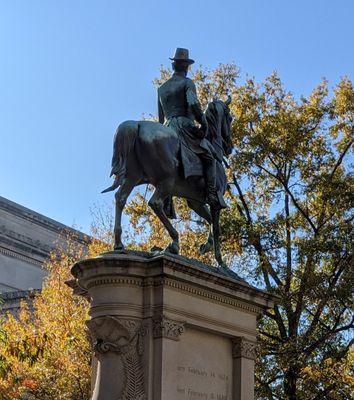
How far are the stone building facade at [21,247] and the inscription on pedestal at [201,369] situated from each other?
106 ft

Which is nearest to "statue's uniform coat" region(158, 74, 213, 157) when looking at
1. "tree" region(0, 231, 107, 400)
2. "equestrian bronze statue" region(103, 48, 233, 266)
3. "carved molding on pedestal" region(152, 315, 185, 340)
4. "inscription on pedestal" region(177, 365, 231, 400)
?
"equestrian bronze statue" region(103, 48, 233, 266)

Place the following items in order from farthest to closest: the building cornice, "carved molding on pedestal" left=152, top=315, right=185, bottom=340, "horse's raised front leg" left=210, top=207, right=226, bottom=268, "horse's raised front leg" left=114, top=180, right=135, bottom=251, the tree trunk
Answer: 1. the building cornice
2. the tree trunk
3. "horse's raised front leg" left=210, top=207, right=226, bottom=268
4. "horse's raised front leg" left=114, top=180, right=135, bottom=251
5. "carved molding on pedestal" left=152, top=315, right=185, bottom=340

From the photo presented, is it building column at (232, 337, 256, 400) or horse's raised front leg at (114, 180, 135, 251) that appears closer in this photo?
horse's raised front leg at (114, 180, 135, 251)

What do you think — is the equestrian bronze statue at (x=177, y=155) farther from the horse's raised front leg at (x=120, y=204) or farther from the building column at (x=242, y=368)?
the building column at (x=242, y=368)

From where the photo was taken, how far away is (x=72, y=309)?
29.7m

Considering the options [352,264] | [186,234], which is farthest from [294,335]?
[186,234]

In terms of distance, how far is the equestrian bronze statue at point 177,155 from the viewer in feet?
49.4

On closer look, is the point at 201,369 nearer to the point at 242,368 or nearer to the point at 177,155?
the point at 242,368

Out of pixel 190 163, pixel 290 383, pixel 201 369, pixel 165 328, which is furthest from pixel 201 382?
pixel 290 383

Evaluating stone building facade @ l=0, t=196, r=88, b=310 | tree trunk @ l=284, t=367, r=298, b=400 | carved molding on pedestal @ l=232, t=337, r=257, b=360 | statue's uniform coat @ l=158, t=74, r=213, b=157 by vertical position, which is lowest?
carved molding on pedestal @ l=232, t=337, r=257, b=360

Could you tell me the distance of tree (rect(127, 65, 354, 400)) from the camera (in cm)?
2655

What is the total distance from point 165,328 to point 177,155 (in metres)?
3.19

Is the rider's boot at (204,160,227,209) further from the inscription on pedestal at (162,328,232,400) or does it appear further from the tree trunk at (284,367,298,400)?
the tree trunk at (284,367,298,400)

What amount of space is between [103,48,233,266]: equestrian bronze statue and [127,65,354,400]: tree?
10249 millimetres
